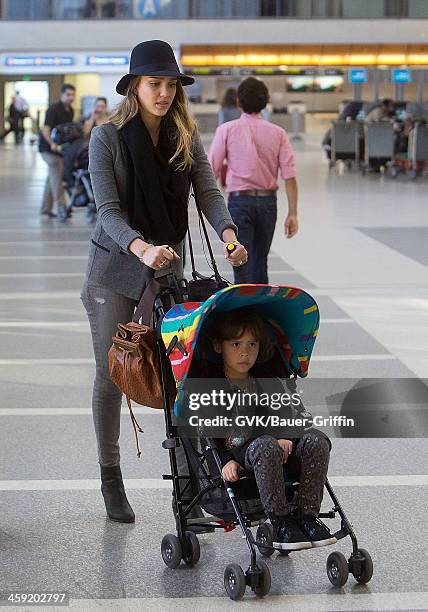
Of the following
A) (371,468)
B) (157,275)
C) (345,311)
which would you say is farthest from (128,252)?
(345,311)

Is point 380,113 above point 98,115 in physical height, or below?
below

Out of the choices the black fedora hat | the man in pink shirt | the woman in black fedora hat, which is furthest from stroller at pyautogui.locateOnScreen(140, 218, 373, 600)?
the man in pink shirt

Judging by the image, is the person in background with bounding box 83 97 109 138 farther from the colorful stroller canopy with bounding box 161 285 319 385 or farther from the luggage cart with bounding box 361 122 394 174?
the colorful stroller canopy with bounding box 161 285 319 385

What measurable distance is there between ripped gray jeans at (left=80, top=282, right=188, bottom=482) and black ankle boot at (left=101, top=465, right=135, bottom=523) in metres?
0.04

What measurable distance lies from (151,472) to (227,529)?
145 cm

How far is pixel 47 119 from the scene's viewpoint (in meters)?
18.9

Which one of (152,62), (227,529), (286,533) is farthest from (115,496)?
(152,62)

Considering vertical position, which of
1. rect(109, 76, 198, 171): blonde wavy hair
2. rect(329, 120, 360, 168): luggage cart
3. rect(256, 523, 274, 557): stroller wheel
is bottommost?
rect(329, 120, 360, 168): luggage cart

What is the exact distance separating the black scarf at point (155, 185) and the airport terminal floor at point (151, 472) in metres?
1.27

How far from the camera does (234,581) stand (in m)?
4.55

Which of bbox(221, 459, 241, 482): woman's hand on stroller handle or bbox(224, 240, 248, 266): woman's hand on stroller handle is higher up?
bbox(224, 240, 248, 266): woman's hand on stroller handle

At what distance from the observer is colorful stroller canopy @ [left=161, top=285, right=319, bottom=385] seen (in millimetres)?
4480

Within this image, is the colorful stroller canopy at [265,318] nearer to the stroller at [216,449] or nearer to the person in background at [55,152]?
the stroller at [216,449]
